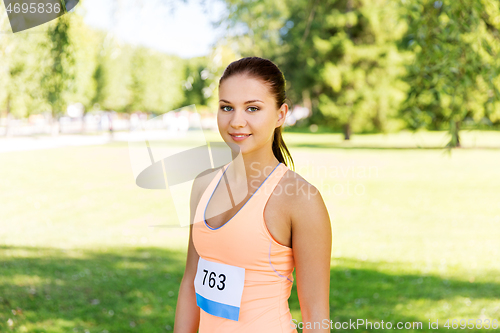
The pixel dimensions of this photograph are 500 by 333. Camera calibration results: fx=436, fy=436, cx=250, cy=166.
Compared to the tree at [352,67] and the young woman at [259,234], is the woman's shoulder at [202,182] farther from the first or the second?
the tree at [352,67]

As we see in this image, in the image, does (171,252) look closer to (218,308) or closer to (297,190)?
(218,308)

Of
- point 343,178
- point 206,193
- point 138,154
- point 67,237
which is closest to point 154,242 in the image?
point 67,237

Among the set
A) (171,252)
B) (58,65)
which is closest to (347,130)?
(171,252)

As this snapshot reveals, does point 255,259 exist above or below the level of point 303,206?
below

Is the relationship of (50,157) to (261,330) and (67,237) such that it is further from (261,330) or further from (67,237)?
(261,330)

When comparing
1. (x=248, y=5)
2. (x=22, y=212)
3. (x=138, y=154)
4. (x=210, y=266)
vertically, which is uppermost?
(x=248, y=5)

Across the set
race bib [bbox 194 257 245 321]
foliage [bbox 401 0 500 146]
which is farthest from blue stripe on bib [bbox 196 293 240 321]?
foliage [bbox 401 0 500 146]

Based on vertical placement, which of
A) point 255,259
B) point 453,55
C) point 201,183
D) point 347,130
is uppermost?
point 453,55

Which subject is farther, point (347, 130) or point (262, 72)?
point (347, 130)

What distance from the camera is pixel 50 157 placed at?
20.2 metres

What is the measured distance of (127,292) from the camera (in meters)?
5.17

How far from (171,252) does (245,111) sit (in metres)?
5.77

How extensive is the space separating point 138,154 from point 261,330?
1.21 meters

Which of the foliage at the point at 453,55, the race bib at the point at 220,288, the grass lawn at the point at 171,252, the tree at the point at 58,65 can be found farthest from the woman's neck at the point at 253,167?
the tree at the point at 58,65
